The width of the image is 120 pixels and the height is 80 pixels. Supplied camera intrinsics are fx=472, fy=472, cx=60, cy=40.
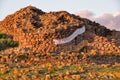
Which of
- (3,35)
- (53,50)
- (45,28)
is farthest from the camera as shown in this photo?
(3,35)

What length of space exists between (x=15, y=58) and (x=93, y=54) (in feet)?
16.3

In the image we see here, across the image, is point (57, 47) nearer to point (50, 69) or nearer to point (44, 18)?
point (44, 18)

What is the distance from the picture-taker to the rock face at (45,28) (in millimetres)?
34125

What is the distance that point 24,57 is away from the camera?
2920 centimetres

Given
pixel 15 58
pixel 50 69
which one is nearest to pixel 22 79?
pixel 50 69

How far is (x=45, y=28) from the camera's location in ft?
117

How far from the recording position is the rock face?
3412 centimetres

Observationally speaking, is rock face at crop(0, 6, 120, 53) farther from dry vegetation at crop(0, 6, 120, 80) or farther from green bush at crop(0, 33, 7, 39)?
green bush at crop(0, 33, 7, 39)

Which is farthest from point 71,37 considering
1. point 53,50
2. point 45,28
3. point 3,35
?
point 3,35

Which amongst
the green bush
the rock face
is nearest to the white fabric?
the rock face

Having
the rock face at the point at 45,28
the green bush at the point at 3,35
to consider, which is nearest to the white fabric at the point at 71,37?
the rock face at the point at 45,28

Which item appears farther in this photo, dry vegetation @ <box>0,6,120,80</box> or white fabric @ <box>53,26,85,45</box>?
white fabric @ <box>53,26,85,45</box>

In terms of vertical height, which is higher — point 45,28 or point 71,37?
point 45,28

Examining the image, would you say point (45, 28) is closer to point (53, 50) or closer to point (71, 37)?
point (71, 37)
